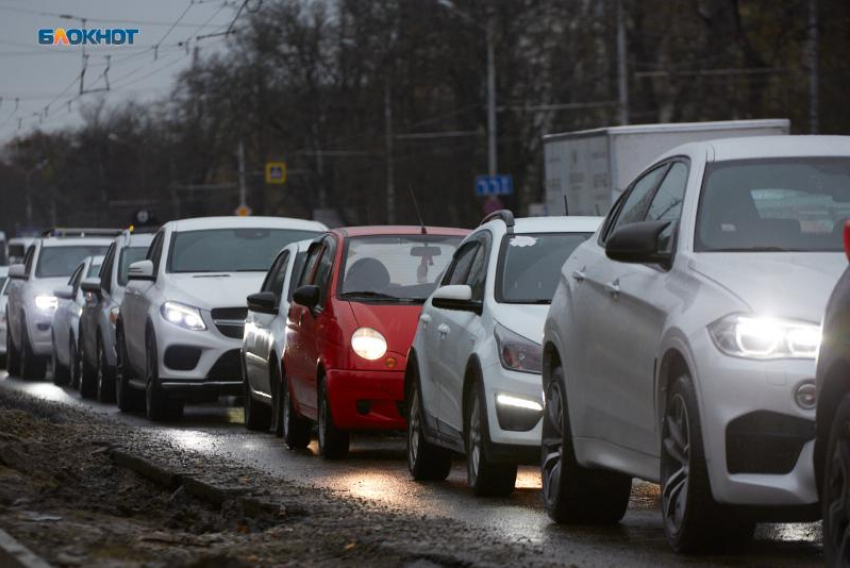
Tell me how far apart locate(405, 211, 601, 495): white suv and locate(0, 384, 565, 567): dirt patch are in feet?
3.47

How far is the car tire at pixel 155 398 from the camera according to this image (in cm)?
1864

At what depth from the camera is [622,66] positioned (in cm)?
4706

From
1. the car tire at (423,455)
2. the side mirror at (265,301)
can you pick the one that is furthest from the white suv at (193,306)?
the car tire at (423,455)

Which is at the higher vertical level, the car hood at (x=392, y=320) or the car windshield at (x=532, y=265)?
the car windshield at (x=532, y=265)

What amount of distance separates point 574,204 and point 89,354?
33.0 feet

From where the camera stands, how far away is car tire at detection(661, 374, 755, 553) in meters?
7.20

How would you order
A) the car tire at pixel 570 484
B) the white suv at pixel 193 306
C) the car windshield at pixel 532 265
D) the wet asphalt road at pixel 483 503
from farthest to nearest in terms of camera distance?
the white suv at pixel 193 306, the car windshield at pixel 532 265, the car tire at pixel 570 484, the wet asphalt road at pixel 483 503

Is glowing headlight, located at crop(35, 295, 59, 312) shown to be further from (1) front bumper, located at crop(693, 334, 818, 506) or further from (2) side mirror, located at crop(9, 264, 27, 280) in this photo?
(1) front bumper, located at crop(693, 334, 818, 506)

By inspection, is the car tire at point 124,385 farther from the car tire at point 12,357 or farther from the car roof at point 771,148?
the car roof at point 771,148

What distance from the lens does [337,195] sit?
3039 inches

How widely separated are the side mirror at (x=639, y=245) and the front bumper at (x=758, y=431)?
80 centimetres

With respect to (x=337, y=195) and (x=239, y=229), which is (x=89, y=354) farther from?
(x=337, y=195)

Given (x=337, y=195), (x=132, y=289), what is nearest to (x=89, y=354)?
(x=132, y=289)

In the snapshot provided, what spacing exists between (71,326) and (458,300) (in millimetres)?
15043
